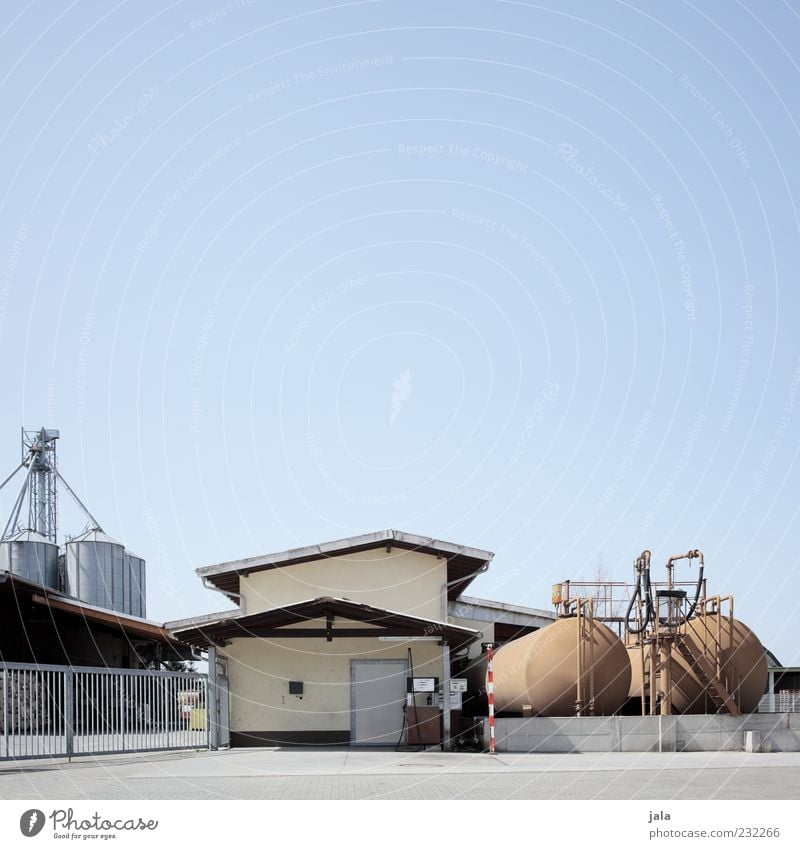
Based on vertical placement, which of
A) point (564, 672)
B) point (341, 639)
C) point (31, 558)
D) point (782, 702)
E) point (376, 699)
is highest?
point (31, 558)

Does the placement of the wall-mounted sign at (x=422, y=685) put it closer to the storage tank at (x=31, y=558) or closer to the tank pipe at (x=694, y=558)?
the tank pipe at (x=694, y=558)

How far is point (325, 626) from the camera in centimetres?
2730

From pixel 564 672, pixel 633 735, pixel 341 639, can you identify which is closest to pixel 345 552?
pixel 341 639

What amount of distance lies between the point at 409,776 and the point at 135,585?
36693mm

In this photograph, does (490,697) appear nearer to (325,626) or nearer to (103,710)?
(325,626)

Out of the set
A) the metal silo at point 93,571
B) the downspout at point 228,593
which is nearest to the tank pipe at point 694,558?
the downspout at point 228,593

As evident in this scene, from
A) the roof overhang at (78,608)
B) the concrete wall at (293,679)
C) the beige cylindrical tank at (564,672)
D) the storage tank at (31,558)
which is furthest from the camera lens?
the storage tank at (31,558)

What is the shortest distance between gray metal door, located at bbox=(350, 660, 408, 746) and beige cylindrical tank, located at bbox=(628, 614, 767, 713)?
6501 millimetres

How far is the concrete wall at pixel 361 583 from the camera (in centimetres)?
3030

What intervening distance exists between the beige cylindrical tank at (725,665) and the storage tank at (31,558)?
29606mm

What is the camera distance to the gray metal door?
90.5 feet

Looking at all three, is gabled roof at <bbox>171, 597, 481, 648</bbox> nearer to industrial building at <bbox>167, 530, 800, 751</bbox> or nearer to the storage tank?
industrial building at <bbox>167, 530, 800, 751</bbox>
